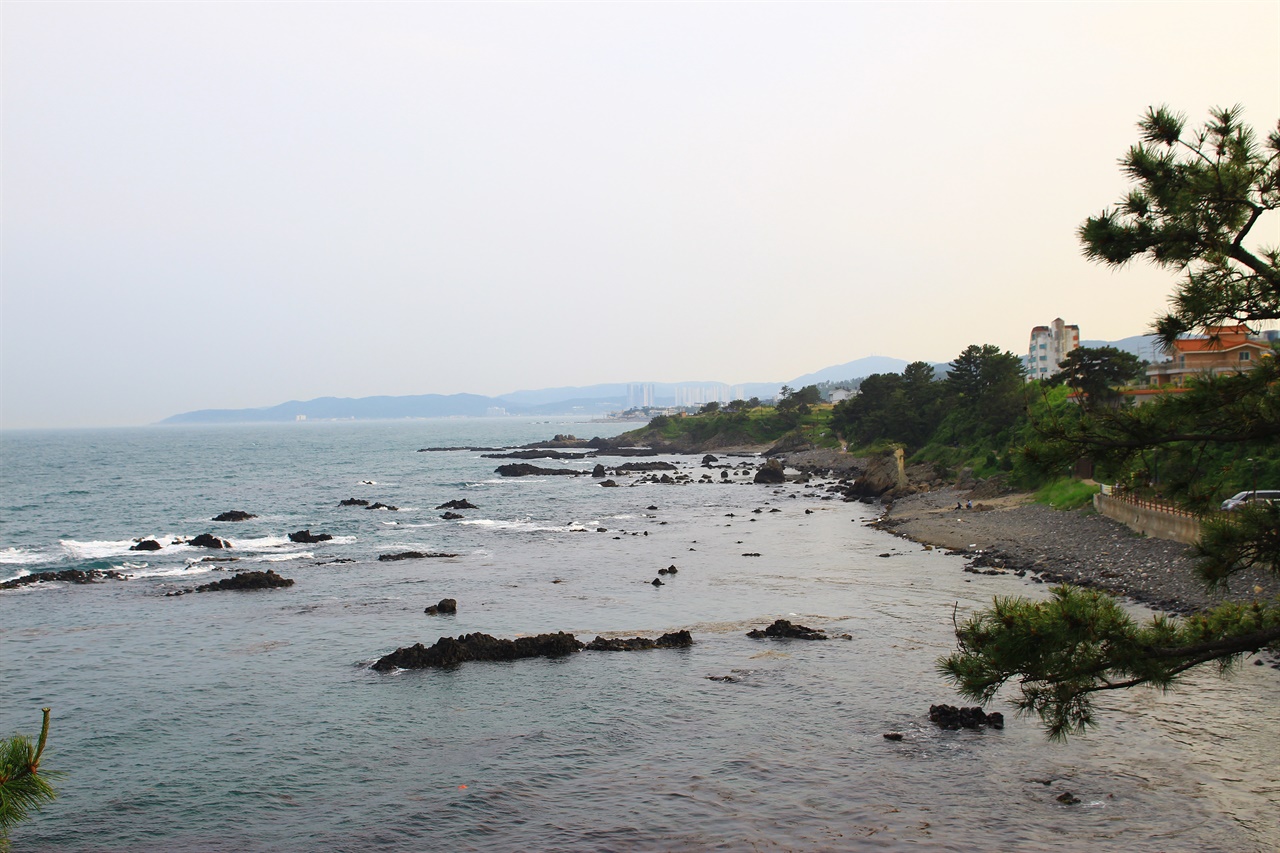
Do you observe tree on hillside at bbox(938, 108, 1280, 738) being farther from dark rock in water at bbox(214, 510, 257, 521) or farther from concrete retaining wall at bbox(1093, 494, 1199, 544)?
dark rock in water at bbox(214, 510, 257, 521)

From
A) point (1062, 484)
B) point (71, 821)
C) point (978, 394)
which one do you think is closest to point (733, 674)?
point (71, 821)

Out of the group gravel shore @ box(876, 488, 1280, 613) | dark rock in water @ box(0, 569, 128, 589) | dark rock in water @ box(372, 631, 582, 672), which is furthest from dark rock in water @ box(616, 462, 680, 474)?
dark rock in water @ box(372, 631, 582, 672)

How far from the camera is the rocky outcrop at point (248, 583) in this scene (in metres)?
36.8

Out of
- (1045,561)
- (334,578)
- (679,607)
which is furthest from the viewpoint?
(334,578)

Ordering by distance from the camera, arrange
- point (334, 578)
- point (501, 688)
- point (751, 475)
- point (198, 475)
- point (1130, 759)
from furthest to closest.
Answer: point (198, 475) → point (751, 475) → point (334, 578) → point (501, 688) → point (1130, 759)

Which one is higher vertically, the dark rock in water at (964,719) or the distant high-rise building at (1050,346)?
the distant high-rise building at (1050,346)

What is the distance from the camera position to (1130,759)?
16812 millimetres

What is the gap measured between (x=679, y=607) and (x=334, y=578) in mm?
17388

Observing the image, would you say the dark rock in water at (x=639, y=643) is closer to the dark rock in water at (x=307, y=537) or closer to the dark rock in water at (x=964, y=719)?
the dark rock in water at (x=964, y=719)

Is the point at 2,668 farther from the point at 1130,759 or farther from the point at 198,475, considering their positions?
the point at 198,475

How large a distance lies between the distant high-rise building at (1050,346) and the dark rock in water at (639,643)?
306 feet

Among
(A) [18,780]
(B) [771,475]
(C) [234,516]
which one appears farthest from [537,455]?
(A) [18,780]

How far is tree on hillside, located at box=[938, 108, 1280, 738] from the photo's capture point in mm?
8352

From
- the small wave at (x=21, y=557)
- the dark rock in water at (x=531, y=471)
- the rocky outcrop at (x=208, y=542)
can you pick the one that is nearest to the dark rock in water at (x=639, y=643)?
the rocky outcrop at (x=208, y=542)
